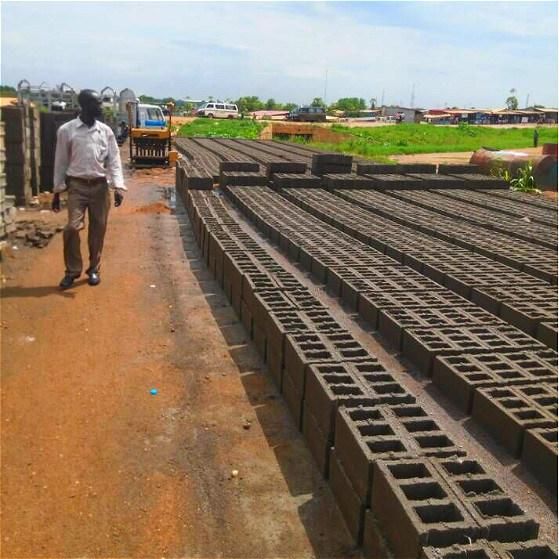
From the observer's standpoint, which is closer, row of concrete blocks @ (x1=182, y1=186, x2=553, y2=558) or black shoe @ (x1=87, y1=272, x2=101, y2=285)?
row of concrete blocks @ (x1=182, y1=186, x2=553, y2=558)

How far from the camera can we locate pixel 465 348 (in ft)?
14.3

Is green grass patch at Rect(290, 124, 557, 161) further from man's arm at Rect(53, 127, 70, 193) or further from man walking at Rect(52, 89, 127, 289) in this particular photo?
man's arm at Rect(53, 127, 70, 193)

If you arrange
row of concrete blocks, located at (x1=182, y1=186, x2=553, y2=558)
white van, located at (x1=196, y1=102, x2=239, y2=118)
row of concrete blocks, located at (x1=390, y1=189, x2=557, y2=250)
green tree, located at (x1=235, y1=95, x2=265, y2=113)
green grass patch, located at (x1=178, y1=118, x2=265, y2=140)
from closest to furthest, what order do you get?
row of concrete blocks, located at (x1=182, y1=186, x2=553, y2=558)
row of concrete blocks, located at (x1=390, y1=189, x2=557, y2=250)
green grass patch, located at (x1=178, y1=118, x2=265, y2=140)
white van, located at (x1=196, y1=102, x2=239, y2=118)
green tree, located at (x1=235, y1=95, x2=265, y2=113)

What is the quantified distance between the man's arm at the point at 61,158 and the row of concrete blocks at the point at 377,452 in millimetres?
2898

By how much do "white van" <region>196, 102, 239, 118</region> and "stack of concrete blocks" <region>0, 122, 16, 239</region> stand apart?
4781 centimetres

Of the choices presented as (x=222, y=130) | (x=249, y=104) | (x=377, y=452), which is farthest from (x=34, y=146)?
(x=249, y=104)

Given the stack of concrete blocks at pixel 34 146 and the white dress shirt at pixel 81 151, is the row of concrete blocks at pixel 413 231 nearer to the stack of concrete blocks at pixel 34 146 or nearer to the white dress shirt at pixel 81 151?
the white dress shirt at pixel 81 151

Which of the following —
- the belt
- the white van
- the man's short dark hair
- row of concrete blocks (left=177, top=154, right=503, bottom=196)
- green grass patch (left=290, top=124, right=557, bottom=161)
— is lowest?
the belt

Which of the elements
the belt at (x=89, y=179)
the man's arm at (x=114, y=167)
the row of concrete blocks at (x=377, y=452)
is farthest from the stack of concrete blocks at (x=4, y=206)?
the row of concrete blocks at (x=377, y=452)

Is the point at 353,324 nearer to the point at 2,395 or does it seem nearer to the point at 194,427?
the point at 194,427

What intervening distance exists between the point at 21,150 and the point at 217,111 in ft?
152

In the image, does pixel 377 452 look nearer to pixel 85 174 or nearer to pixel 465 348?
pixel 465 348

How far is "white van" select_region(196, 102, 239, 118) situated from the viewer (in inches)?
2148

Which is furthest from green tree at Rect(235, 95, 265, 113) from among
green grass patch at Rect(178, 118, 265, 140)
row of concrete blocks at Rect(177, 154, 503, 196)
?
row of concrete blocks at Rect(177, 154, 503, 196)
